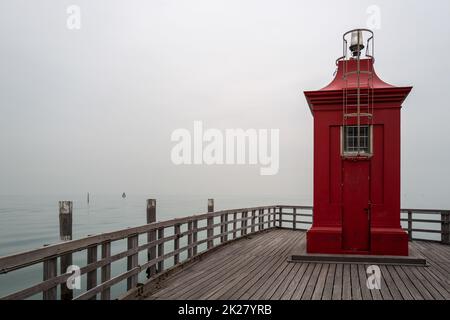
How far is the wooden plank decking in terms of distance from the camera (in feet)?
18.0

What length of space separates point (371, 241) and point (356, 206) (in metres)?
0.83

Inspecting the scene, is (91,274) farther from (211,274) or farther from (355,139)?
(355,139)

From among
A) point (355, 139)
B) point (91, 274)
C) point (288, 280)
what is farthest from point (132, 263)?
point (355, 139)

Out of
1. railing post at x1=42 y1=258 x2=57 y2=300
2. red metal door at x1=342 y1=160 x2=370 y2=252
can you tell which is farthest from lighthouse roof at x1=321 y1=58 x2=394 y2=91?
railing post at x1=42 y1=258 x2=57 y2=300

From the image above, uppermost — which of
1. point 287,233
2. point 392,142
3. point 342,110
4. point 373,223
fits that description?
point 342,110

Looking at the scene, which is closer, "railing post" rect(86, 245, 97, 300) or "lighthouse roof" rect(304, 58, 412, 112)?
"railing post" rect(86, 245, 97, 300)

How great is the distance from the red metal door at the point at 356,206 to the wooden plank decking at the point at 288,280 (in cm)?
80

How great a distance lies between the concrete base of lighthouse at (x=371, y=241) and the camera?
26.2 ft

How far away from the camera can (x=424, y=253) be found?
30.6ft

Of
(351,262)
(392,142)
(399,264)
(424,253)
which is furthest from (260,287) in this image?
(424,253)

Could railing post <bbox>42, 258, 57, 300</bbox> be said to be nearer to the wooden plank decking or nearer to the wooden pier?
the wooden pier

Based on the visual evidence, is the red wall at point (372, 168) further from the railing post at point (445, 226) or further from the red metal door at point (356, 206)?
the railing post at point (445, 226)
